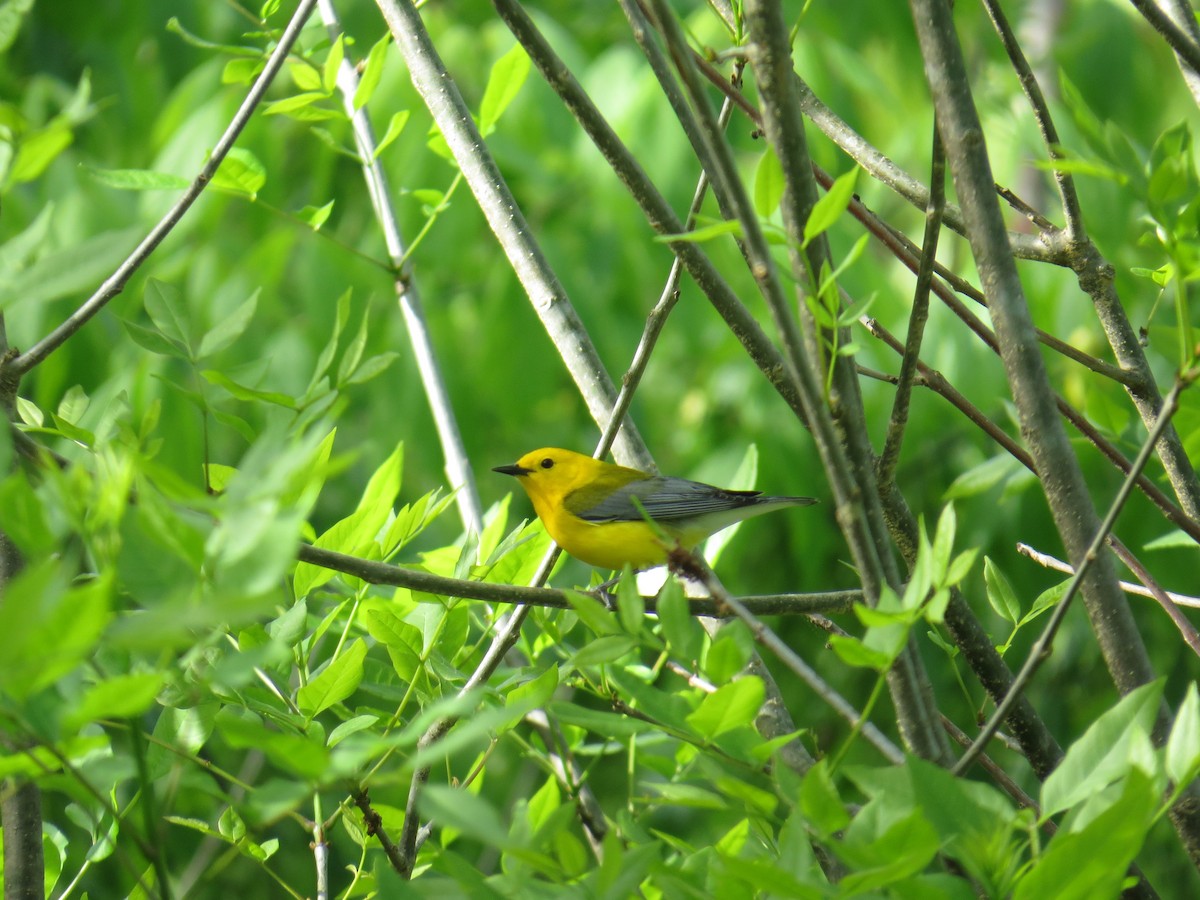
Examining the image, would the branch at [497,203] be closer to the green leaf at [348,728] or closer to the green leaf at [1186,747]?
the green leaf at [348,728]

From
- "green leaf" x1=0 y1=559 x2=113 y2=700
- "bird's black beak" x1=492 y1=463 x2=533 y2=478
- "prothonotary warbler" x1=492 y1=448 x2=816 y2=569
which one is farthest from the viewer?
"bird's black beak" x1=492 y1=463 x2=533 y2=478

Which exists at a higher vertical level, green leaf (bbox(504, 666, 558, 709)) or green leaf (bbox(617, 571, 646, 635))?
green leaf (bbox(617, 571, 646, 635))

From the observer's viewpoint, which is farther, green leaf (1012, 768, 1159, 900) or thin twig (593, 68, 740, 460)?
thin twig (593, 68, 740, 460)

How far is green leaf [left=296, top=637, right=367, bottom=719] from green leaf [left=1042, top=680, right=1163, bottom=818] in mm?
729

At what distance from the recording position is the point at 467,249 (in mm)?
4539

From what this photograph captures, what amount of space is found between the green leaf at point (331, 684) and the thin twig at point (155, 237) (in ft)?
1.61

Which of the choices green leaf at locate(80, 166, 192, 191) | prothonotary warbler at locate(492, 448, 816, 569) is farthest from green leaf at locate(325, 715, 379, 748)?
prothonotary warbler at locate(492, 448, 816, 569)

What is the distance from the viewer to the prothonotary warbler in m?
3.47

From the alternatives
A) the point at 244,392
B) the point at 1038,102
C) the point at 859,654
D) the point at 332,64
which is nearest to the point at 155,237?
the point at 244,392

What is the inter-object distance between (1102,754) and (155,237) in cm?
121

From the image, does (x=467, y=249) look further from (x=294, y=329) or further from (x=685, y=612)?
(x=685, y=612)

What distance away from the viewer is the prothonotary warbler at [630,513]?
347 cm

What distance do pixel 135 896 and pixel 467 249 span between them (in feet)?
11.4

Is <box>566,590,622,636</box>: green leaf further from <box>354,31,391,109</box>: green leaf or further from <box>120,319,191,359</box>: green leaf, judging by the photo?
<box>354,31,391,109</box>: green leaf
